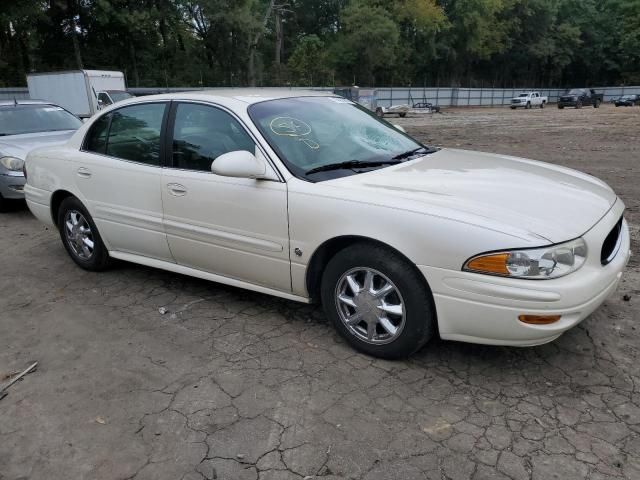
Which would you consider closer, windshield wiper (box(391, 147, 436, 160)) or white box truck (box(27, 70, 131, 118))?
windshield wiper (box(391, 147, 436, 160))

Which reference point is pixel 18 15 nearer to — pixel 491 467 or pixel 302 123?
pixel 302 123

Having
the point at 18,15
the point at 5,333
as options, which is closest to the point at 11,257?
the point at 5,333

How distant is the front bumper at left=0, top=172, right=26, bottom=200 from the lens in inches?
275

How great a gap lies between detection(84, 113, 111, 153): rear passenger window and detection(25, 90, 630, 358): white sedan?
0.04 feet

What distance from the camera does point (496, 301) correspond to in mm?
2637

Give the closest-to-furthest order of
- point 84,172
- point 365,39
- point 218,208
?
point 218,208 → point 84,172 → point 365,39

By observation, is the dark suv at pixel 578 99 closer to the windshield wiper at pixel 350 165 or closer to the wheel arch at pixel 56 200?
the windshield wiper at pixel 350 165

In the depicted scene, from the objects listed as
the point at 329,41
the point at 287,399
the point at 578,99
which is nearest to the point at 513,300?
the point at 287,399

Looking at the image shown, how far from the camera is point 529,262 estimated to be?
8.50 feet

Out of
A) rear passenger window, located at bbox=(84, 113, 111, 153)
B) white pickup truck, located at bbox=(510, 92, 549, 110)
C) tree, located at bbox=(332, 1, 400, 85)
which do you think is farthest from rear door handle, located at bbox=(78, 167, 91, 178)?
tree, located at bbox=(332, 1, 400, 85)

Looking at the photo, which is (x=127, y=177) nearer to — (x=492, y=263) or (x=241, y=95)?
(x=241, y=95)

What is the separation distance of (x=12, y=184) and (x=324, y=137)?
17.4ft

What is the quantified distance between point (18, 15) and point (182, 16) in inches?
529

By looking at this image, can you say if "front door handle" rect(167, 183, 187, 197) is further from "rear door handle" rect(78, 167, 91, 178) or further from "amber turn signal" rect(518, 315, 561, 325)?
"amber turn signal" rect(518, 315, 561, 325)
